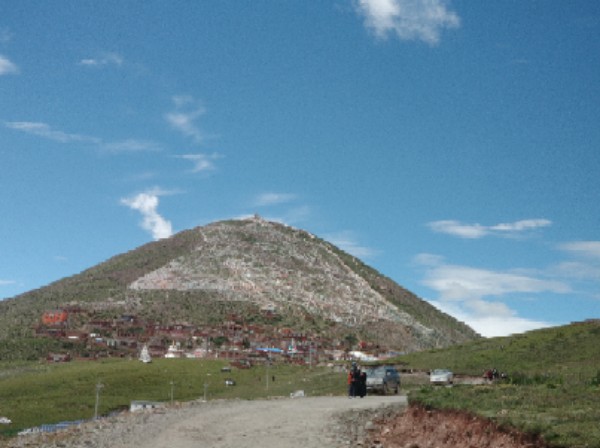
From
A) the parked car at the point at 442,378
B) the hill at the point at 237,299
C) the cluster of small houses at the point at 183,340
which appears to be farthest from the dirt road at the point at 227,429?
the hill at the point at 237,299

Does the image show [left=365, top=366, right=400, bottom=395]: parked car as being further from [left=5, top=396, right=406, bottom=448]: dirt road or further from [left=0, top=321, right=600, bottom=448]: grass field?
[left=5, top=396, right=406, bottom=448]: dirt road

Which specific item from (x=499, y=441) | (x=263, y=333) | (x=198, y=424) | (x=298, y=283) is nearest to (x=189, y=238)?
(x=298, y=283)

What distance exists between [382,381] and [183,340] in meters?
71.7

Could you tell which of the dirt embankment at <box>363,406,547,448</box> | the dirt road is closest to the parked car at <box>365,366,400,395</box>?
the dirt road

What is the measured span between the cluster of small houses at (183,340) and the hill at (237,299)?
355 millimetres

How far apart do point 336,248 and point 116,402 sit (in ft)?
446

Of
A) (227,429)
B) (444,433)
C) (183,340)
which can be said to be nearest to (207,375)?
(183,340)

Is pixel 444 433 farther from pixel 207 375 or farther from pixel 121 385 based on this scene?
pixel 207 375

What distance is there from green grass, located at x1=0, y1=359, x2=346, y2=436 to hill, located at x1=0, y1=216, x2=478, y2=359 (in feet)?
68.0

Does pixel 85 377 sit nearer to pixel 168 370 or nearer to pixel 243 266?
pixel 168 370

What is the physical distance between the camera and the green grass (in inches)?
2304

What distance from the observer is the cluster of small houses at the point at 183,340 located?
10131 centimetres

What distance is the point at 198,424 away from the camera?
82.9 ft

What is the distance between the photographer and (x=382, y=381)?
139 ft
